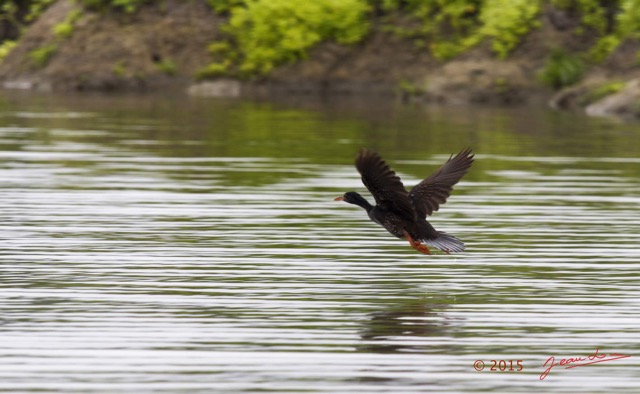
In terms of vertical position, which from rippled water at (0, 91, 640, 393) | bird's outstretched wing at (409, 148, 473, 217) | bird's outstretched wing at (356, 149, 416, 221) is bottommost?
rippled water at (0, 91, 640, 393)

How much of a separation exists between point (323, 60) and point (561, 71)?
31.2ft

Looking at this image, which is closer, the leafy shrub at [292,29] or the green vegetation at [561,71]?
the green vegetation at [561,71]

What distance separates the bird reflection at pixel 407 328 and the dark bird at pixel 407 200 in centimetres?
76

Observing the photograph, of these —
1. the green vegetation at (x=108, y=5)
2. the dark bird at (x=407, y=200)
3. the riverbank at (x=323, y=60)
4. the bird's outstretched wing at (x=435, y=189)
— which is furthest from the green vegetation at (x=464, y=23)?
the dark bird at (x=407, y=200)

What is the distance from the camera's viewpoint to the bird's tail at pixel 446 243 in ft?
32.1

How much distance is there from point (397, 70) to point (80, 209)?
34.4m

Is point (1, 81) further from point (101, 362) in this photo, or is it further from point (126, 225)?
point (101, 362)

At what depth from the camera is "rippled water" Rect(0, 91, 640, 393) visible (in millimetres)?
7309

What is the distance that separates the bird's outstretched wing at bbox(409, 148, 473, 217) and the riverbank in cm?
3085

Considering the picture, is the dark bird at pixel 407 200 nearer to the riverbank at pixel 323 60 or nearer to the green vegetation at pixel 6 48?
the riverbank at pixel 323 60

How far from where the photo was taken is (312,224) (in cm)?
1320

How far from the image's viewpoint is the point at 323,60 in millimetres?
48781

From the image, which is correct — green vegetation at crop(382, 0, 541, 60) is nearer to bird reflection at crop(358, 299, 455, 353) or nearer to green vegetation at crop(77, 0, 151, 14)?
green vegetation at crop(77, 0, 151, 14)
